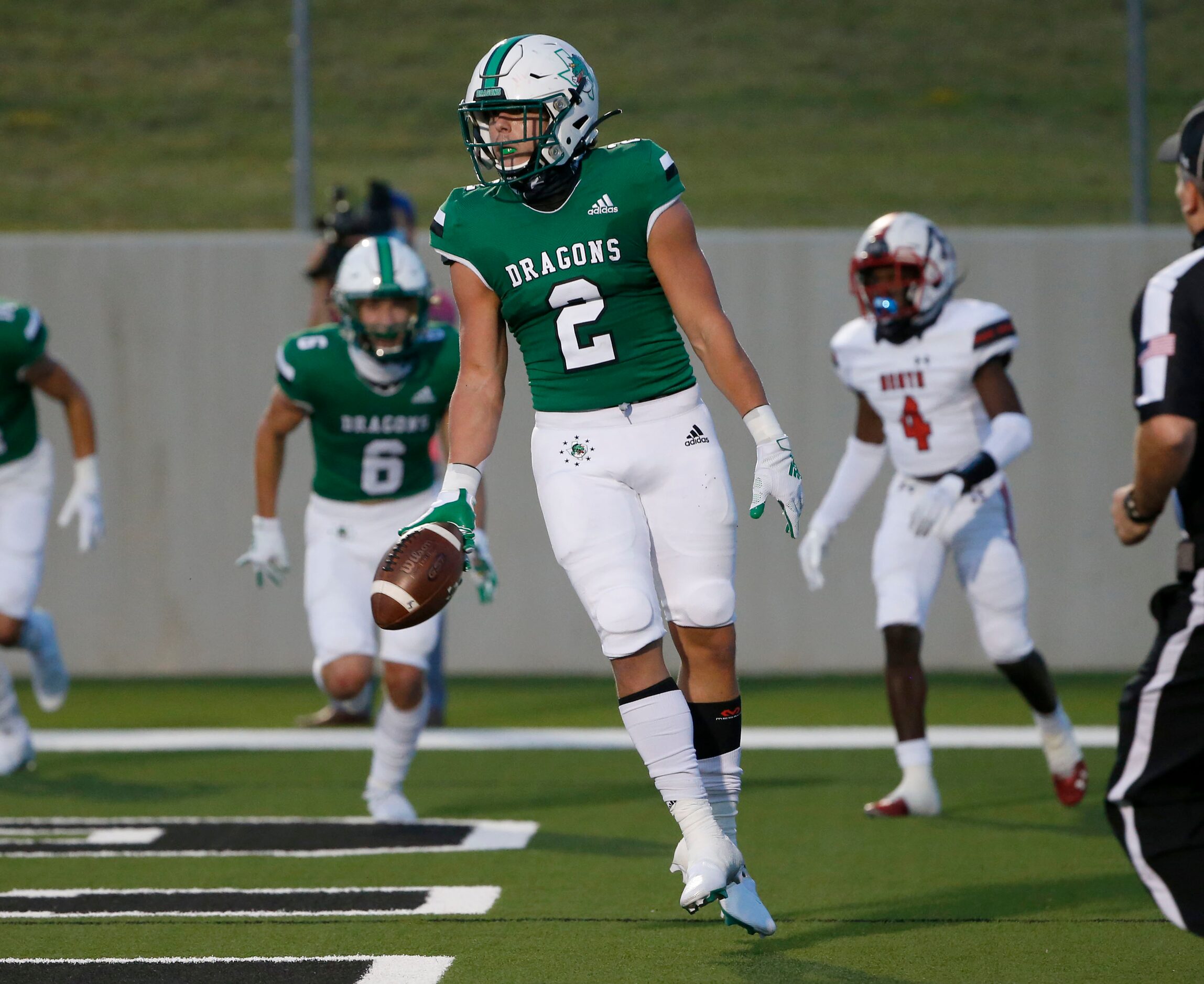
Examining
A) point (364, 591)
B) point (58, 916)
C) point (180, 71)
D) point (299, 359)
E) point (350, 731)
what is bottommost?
point (350, 731)

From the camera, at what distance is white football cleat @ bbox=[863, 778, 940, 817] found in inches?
204

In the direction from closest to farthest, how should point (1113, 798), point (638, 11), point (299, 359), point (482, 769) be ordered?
point (1113, 798), point (299, 359), point (482, 769), point (638, 11)

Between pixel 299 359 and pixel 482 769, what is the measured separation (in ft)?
5.78

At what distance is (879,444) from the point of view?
18.8 ft

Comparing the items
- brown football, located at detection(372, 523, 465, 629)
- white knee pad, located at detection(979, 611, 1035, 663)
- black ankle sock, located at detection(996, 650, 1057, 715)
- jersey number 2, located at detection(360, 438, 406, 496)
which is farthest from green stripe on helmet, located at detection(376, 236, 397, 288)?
black ankle sock, located at detection(996, 650, 1057, 715)

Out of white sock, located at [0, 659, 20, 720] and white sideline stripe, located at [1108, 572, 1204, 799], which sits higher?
white sideline stripe, located at [1108, 572, 1204, 799]

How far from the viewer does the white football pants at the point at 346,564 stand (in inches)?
212

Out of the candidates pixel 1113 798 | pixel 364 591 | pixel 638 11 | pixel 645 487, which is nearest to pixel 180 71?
pixel 638 11

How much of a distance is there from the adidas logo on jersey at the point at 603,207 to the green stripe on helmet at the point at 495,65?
1.18 feet

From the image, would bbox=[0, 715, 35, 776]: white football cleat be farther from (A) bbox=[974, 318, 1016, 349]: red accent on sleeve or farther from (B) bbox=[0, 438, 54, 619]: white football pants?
(A) bbox=[974, 318, 1016, 349]: red accent on sleeve

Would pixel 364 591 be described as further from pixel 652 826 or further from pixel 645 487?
pixel 645 487

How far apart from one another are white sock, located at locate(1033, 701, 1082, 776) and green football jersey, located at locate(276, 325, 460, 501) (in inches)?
89.1

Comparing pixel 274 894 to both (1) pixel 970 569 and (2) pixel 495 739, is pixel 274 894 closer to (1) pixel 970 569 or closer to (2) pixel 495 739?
(1) pixel 970 569

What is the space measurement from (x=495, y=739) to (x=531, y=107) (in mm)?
3802
